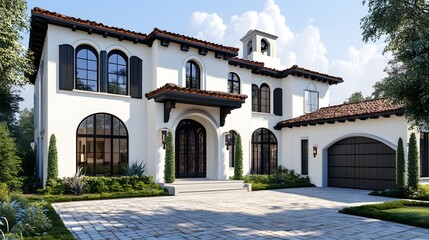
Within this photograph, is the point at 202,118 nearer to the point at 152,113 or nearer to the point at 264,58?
the point at 152,113

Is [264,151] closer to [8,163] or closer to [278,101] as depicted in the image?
[278,101]

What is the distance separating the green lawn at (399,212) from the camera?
8.10 metres

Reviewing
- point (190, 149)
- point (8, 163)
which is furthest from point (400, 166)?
point (8, 163)

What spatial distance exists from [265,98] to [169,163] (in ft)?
27.2

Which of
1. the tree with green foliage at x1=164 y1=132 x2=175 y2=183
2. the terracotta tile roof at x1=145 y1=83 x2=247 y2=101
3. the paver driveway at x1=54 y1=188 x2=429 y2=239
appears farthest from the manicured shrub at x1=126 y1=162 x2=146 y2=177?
the terracotta tile roof at x1=145 y1=83 x2=247 y2=101

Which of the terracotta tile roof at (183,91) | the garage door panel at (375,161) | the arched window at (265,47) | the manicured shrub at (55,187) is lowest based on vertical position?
the manicured shrub at (55,187)

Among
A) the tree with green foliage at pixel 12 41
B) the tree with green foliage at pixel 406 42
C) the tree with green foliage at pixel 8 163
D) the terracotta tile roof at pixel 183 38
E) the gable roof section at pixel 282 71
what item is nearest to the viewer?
the tree with green foliage at pixel 406 42

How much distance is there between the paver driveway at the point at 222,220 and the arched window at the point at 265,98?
27.5 feet

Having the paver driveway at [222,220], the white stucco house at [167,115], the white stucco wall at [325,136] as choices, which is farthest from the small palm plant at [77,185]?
the white stucco wall at [325,136]

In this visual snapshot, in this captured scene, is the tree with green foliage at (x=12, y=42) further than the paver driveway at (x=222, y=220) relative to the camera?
Yes

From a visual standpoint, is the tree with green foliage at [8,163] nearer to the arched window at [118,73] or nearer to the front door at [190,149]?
the arched window at [118,73]

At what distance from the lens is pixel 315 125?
18.0 meters

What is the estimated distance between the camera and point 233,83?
1820 cm

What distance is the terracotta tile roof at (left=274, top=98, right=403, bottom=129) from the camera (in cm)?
1408
